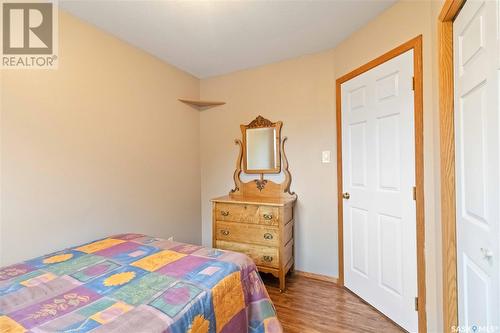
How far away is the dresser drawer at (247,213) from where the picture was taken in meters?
2.11

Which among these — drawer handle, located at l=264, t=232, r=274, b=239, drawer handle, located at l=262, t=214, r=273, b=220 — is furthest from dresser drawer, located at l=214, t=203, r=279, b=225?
drawer handle, located at l=264, t=232, r=274, b=239

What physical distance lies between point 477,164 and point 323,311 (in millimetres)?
1514

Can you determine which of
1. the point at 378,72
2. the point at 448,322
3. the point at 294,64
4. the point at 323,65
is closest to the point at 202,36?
the point at 294,64

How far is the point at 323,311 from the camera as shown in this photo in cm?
182

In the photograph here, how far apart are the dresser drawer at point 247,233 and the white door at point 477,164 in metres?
1.30

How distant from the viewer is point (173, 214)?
2.58 m

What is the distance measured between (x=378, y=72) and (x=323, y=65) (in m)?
0.68

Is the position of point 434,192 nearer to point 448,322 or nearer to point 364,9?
point 448,322

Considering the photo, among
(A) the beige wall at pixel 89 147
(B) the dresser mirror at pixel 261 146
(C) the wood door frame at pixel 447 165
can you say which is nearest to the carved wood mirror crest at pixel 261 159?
(B) the dresser mirror at pixel 261 146

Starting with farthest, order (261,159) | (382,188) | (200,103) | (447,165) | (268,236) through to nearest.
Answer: (200,103) < (261,159) < (268,236) < (382,188) < (447,165)

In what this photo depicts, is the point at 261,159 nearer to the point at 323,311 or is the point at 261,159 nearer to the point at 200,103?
the point at 200,103

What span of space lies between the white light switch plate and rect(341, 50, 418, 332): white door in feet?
0.57

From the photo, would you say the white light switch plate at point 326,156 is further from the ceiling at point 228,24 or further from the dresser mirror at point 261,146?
the ceiling at point 228,24

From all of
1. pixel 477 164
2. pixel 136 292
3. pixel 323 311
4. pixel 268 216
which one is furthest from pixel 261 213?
pixel 477 164
